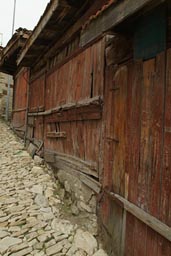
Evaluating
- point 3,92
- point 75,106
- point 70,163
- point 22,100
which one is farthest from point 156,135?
point 3,92

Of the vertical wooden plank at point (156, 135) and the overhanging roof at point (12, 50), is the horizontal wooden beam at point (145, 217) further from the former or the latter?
the overhanging roof at point (12, 50)

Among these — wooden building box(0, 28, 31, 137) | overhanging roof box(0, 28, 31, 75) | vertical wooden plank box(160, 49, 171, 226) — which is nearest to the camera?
vertical wooden plank box(160, 49, 171, 226)

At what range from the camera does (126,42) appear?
238cm

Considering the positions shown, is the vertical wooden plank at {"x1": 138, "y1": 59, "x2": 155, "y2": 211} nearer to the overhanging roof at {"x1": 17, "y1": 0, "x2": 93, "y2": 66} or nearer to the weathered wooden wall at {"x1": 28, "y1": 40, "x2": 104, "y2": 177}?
the weathered wooden wall at {"x1": 28, "y1": 40, "x2": 104, "y2": 177}

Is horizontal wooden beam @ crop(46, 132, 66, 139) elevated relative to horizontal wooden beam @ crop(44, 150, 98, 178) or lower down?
elevated

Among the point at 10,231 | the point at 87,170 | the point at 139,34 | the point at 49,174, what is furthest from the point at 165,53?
the point at 49,174

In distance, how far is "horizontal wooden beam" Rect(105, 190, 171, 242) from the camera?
174cm

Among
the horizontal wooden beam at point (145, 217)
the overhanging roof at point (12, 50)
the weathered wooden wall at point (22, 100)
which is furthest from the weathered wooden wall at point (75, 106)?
the weathered wooden wall at point (22, 100)

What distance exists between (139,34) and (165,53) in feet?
1.42

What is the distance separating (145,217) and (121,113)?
40.2 inches

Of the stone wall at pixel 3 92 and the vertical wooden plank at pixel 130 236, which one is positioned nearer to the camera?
the vertical wooden plank at pixel 130 236

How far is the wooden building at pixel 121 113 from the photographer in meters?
1.86

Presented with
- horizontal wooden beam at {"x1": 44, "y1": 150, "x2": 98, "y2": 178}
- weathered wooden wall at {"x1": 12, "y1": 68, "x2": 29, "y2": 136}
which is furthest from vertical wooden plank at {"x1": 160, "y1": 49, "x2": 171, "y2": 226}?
weathered wooden wall at {"x1": 12, "y1": 68, "x2": 29, "y2": 136}

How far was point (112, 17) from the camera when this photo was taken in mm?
1987
